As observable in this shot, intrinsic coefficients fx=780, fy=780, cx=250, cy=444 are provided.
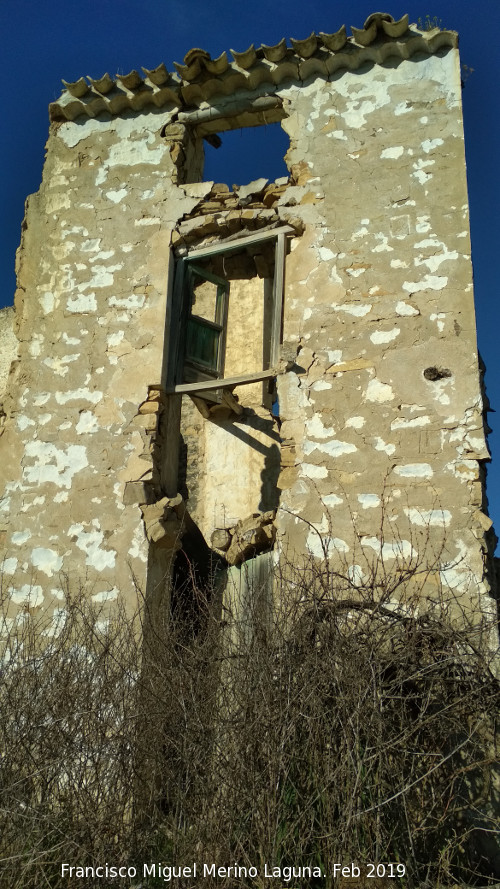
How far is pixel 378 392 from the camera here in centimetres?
693

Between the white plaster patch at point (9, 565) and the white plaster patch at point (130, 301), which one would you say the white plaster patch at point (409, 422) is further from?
the white plaster patch at point (9, 565)

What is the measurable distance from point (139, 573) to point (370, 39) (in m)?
5.79

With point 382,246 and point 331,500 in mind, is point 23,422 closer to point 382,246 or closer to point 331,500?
point 331,500

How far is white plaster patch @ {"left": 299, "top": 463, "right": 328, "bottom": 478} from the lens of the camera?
684 centimetres

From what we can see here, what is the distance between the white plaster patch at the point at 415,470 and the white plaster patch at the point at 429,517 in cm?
30

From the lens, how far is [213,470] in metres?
12.1

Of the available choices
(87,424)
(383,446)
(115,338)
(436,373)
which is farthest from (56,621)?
(436,373)

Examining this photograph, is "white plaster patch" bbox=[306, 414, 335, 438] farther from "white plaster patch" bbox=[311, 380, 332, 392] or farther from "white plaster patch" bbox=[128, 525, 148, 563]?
"white plaster patch" bbox=[128, 525, 148, 563]

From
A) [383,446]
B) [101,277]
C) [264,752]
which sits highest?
[101,277]

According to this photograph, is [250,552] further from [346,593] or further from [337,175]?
[337,175]

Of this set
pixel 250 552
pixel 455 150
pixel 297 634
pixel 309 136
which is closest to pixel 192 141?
pixel 309 136

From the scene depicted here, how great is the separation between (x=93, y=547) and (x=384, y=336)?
329 centimetres

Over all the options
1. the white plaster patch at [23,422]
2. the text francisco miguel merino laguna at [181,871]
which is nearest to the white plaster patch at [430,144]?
the white plaster patch at [23,422]

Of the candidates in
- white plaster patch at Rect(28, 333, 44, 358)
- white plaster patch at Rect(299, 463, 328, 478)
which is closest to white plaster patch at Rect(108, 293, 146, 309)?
white plaster patch at Rect(28, 333, 44, 358)
